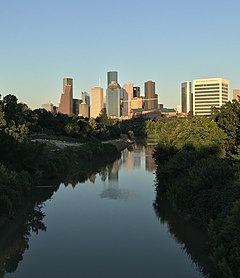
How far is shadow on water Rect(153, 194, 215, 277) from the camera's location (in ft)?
58.1

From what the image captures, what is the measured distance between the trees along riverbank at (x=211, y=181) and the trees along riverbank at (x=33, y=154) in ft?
32.3

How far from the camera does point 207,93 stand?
15688cm

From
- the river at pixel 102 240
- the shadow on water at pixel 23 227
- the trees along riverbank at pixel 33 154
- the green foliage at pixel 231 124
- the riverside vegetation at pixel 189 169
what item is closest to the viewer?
the riverside vegetation at pixel 189 169

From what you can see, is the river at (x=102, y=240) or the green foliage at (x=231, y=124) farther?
the green foliage at (x=231, y=124)

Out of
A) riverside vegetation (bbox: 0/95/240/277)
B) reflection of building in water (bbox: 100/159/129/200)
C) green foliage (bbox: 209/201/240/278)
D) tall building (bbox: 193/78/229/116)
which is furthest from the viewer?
tall building (bbox: 193/78/229/116)

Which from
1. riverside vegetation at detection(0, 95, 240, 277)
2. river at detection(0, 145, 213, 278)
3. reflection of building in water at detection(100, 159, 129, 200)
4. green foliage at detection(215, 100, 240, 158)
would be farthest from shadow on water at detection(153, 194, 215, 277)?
green foliage at detection(215, 100, 240, 158)

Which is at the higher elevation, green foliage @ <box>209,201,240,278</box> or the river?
green foliage @ <box>209,201,240,278</box>

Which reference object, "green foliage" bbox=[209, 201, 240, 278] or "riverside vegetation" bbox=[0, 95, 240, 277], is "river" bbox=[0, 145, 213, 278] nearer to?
"riverside vegetation" bbox=[0, 95, 240, 277]

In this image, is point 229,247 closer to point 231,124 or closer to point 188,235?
point 188,235

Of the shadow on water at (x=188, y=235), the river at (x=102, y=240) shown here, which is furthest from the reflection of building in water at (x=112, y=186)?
the shadow on water at (x=188, y=235)

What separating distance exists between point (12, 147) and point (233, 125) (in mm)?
19274

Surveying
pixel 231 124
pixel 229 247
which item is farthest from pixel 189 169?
pixel 229 247

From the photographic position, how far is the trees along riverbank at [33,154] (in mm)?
26016

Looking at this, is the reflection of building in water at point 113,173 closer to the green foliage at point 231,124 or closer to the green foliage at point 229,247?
the green foliage at point 231,124
